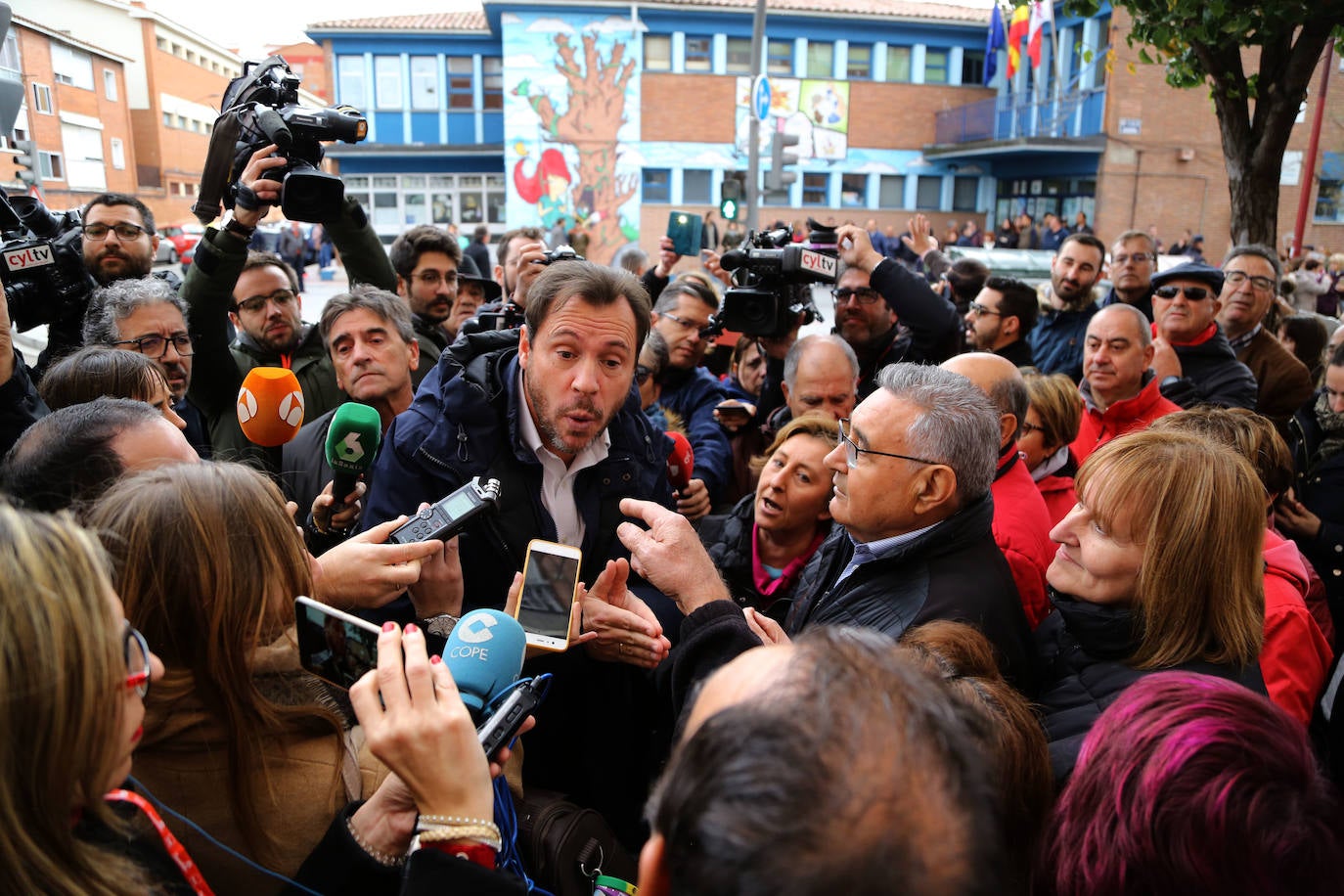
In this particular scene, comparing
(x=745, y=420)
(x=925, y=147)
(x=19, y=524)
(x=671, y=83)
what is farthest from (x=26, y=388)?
(x=925, y=147)

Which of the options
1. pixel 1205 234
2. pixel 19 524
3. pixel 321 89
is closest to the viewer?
pixel 19 524

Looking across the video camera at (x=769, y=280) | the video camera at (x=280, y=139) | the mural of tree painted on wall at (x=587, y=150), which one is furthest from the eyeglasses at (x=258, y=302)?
the mural of tree painted on wall at (x=587, y=150)

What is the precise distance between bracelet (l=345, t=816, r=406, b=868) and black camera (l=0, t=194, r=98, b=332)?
3.12m

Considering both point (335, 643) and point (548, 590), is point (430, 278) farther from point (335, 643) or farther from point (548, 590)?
point (335, 643)

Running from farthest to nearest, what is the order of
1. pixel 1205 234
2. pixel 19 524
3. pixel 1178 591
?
1. pixel 1205 234
2. pixel 1178 591
3. pixel 19 524

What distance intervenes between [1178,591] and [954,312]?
2.52 m

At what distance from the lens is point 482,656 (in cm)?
141

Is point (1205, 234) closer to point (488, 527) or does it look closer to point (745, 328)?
point (745, 328)

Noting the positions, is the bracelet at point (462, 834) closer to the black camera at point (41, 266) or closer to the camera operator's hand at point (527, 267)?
the camera operator's hand at point (527, 267)

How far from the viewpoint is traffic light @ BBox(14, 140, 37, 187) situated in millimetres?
5121

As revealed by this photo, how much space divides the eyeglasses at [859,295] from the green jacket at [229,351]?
238 cm

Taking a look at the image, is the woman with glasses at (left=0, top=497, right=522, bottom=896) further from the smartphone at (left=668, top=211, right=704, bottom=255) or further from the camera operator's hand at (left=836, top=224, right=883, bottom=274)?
the smartphone at (left=668, top=211, right=704, bottom=255)

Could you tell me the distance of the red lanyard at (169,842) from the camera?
3.91 feet

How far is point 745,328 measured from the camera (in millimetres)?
3889
